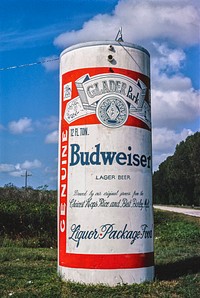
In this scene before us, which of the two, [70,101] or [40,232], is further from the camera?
[40,232]

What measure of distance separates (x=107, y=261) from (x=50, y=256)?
12.0 ft

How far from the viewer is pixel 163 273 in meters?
8.87

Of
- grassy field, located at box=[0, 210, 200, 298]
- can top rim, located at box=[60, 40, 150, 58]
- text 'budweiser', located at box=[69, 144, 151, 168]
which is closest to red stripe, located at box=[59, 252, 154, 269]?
grassy field, located at box=[0, 210, 200, 298]

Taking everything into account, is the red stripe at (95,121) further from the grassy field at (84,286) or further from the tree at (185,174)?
the tree at (185,174)

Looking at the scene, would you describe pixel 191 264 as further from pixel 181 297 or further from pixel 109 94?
pixel 109 94

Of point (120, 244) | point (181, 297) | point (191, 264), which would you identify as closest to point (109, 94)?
point (120, 244)

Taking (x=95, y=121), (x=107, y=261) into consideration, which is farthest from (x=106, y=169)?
(x=107, y=261)

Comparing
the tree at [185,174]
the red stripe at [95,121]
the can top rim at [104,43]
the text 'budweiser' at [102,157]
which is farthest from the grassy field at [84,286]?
the tree at [185,174]

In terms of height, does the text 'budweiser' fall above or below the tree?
below

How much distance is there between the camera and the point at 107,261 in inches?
303

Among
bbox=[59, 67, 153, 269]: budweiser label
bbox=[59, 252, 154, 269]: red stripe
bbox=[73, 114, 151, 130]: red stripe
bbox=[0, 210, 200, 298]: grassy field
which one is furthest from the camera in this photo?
bbox=[73, 114, 151, 130]: red stripe

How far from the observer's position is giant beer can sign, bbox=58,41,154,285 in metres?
7.77

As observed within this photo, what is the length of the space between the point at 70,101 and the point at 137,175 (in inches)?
63.2

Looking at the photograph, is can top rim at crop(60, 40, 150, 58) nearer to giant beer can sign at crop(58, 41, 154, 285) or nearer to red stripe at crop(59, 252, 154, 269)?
giant beer can sign at crop(58, 41, 154, 285)
